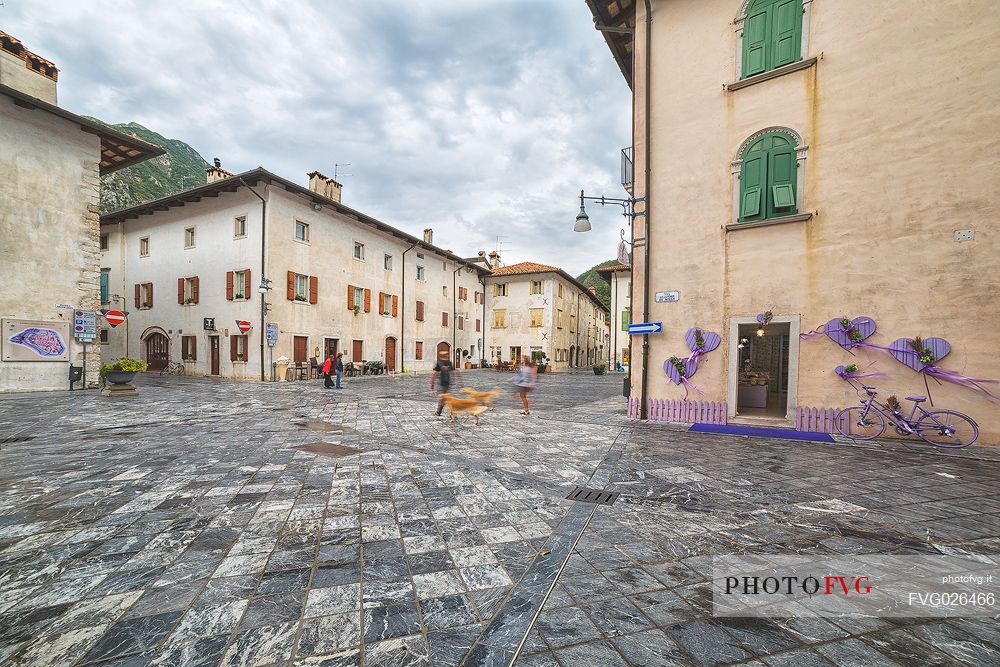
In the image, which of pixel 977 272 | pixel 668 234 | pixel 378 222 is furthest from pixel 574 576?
pixel 378 222

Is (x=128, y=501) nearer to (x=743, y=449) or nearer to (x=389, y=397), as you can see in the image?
(x=743, y=449)

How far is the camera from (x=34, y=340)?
13352 mm

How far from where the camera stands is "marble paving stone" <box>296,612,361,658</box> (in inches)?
83.7

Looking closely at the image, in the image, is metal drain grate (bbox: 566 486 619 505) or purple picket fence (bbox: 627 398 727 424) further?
purple picket fence (bbox: 627 398 727 424)

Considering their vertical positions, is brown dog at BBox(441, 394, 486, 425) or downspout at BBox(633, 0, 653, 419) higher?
downspout at BBox(633, 0, 653, 419)

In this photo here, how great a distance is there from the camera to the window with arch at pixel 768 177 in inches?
333

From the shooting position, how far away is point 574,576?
289 centimetres

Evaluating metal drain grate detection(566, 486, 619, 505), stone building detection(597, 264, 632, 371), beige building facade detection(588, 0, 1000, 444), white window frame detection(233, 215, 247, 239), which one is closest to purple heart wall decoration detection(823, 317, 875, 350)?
beige building facade detection(588, 0, 1000, 444)

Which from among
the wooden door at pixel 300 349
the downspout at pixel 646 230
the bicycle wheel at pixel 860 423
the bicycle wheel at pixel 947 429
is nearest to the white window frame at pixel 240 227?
the wooden door at pixel 300 349

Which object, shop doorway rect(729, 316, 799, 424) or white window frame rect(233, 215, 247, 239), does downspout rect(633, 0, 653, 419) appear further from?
white window frame rect(233, 215, 247, 239)

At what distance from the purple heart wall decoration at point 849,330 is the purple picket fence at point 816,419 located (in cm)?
135

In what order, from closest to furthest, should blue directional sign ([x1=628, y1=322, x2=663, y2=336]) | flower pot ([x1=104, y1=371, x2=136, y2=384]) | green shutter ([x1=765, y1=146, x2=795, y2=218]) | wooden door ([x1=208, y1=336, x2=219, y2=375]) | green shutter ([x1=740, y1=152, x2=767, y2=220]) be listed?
green shutter ([x1=765, y1=146, x2=795, y2=218]) < green shutter ([x1=740, y1=152, x2=767, y2=220]) < blue directional sign ([x1=628, y1=322, x2=663, y2=336]) < flower pot ([x1=104, y1=371, x2=136, y2=384]) < wooden door ([x1=208, y1=336, x2=219, y2=375])

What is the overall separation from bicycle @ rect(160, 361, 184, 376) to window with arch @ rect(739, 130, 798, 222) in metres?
26.9

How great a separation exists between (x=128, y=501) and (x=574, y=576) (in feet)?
14.8
